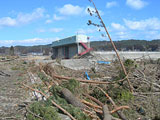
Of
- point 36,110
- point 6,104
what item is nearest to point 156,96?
point 36,110

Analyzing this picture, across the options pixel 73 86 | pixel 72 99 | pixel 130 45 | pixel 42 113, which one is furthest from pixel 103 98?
pixel 130 45

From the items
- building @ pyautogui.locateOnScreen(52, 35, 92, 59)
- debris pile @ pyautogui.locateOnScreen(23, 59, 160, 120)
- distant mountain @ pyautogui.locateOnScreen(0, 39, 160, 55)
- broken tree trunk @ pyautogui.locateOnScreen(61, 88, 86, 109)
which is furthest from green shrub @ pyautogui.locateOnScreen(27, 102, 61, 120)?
building @ pyautogui.locateOnScreen(52, 35, 92, 59)

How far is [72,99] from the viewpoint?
473cm

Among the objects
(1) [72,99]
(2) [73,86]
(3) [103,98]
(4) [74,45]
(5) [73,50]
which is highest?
(4) [74,45]

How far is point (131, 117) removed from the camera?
505 cm

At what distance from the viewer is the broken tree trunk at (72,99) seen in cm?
461

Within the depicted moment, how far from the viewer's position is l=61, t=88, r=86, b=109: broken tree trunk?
4.61 metres

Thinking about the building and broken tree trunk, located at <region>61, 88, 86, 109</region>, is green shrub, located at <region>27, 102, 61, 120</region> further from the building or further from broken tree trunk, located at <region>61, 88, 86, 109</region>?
the building

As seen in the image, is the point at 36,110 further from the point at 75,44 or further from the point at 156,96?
the point at 75,44

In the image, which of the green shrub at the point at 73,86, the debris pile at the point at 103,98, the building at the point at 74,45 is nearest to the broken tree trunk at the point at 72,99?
the debris pile at the point at 103,98

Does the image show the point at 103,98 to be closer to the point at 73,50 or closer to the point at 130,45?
the point at 73,50

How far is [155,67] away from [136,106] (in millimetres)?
2968

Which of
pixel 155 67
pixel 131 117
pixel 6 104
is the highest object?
pixel 155 67

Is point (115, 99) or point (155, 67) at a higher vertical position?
point (155, 67)
